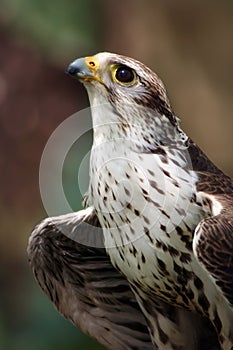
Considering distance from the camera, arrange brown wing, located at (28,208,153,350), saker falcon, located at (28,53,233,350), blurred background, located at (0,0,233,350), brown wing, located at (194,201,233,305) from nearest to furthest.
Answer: brown wing, located at (194,201,233,305)
saker falcon, located at (28,53,233,350)
brown wing, located at (28,208,153,350)
blurred background, located at (0,0,233,350)

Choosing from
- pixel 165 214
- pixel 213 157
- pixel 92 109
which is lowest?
pixel 213 157

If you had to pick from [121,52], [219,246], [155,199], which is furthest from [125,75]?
[121,52]

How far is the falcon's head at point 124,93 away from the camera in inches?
191

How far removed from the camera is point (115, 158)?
4840 mm

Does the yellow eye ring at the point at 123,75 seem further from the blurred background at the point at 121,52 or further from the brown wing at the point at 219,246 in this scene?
the blurred background at the point at 121,52

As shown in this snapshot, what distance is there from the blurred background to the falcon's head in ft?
15.3

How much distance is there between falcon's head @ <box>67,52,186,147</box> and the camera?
485 centimetres

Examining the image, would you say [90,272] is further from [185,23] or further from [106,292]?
[185,23]

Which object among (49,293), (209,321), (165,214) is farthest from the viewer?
(49,293)

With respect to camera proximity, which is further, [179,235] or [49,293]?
[49,293]

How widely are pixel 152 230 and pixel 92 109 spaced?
21.6 inches

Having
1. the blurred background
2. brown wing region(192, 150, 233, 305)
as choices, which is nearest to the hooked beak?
brown wing region(192, 150, 233, 305)

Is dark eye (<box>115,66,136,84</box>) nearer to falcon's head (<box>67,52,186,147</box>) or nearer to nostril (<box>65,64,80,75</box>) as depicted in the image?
falcon's head (<box>67,52,186,147</box>)

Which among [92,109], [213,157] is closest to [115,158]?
[92,109]
